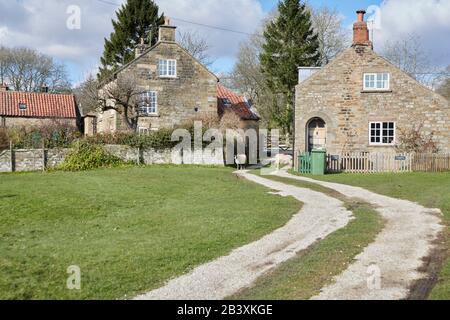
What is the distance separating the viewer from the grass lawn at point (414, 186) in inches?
534

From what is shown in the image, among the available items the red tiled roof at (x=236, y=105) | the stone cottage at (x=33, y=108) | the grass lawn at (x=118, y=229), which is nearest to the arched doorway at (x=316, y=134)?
the grass lawn at (x=118, y=229)

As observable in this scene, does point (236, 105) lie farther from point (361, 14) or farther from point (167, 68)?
point (361, 14)

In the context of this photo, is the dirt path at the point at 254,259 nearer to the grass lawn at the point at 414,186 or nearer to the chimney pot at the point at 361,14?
the grass lawn at the point at 414,186

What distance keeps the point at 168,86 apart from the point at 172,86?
1.03 feet

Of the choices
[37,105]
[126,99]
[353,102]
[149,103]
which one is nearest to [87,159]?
[126,99]

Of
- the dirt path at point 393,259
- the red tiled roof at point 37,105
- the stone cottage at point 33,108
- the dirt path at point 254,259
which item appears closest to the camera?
the dirt path at point 393,259

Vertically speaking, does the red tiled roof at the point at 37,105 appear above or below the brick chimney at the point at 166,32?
below

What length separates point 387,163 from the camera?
25141mm

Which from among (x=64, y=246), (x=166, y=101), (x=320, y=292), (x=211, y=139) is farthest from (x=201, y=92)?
(x=320, y=292)

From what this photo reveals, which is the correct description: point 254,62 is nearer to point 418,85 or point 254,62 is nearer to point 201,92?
point 201,92

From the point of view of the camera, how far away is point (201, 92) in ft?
113

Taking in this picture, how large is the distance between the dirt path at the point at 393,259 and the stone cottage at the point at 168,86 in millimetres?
23182
